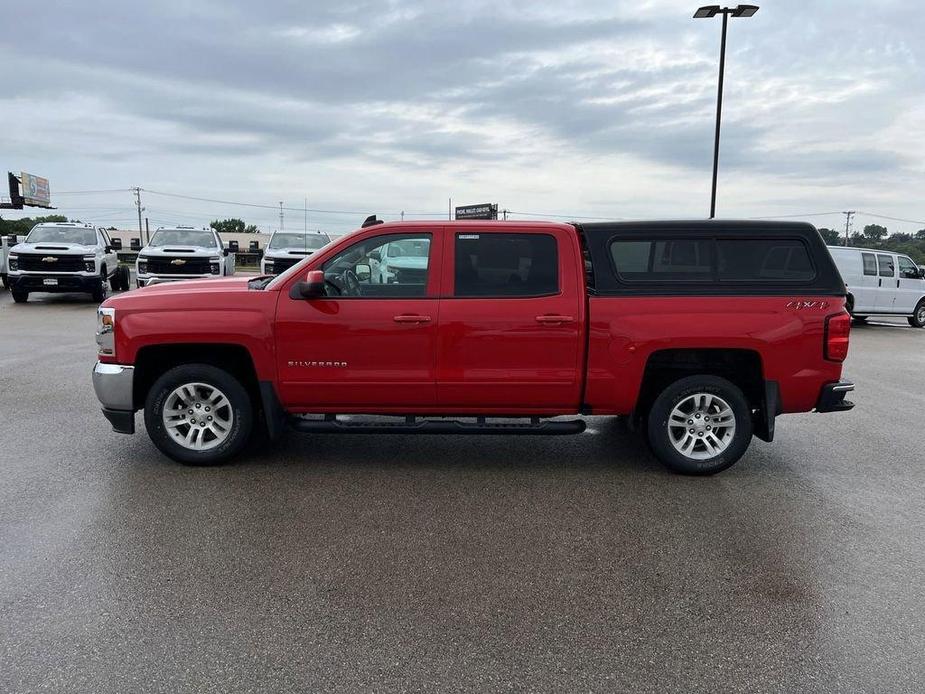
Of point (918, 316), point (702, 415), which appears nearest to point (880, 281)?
point (918, 316)

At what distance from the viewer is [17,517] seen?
4.37 metres

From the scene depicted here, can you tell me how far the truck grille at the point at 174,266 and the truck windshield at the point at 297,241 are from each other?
6.55ft

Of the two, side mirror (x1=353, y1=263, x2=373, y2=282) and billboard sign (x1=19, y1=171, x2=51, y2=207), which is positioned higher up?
billboard sign (x1=19, y1=171, x2=51, y2=207)

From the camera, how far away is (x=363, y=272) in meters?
5.39

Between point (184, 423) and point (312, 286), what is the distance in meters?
1.49

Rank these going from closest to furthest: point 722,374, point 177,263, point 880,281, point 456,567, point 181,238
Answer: point 456,567
point 722,374
point 880,281
point 177,263
point 181,238

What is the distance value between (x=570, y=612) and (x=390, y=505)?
1680 millimetres

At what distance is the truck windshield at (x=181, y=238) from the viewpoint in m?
18.8

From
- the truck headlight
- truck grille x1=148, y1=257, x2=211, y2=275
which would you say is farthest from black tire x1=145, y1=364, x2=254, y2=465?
truck grille x1=148, y1=257, x2=211, y2=275

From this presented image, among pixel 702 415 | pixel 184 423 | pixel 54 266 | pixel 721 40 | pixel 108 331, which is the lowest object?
pixel 184 423

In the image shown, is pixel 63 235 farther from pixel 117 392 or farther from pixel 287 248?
pixel 117 392

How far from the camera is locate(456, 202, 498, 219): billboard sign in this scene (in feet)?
154

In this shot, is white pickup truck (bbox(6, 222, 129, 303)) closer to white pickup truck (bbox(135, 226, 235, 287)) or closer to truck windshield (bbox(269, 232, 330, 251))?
white pickup truck (bbox(135, 226, 235, 287))

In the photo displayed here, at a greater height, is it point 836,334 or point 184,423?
point 836,334
